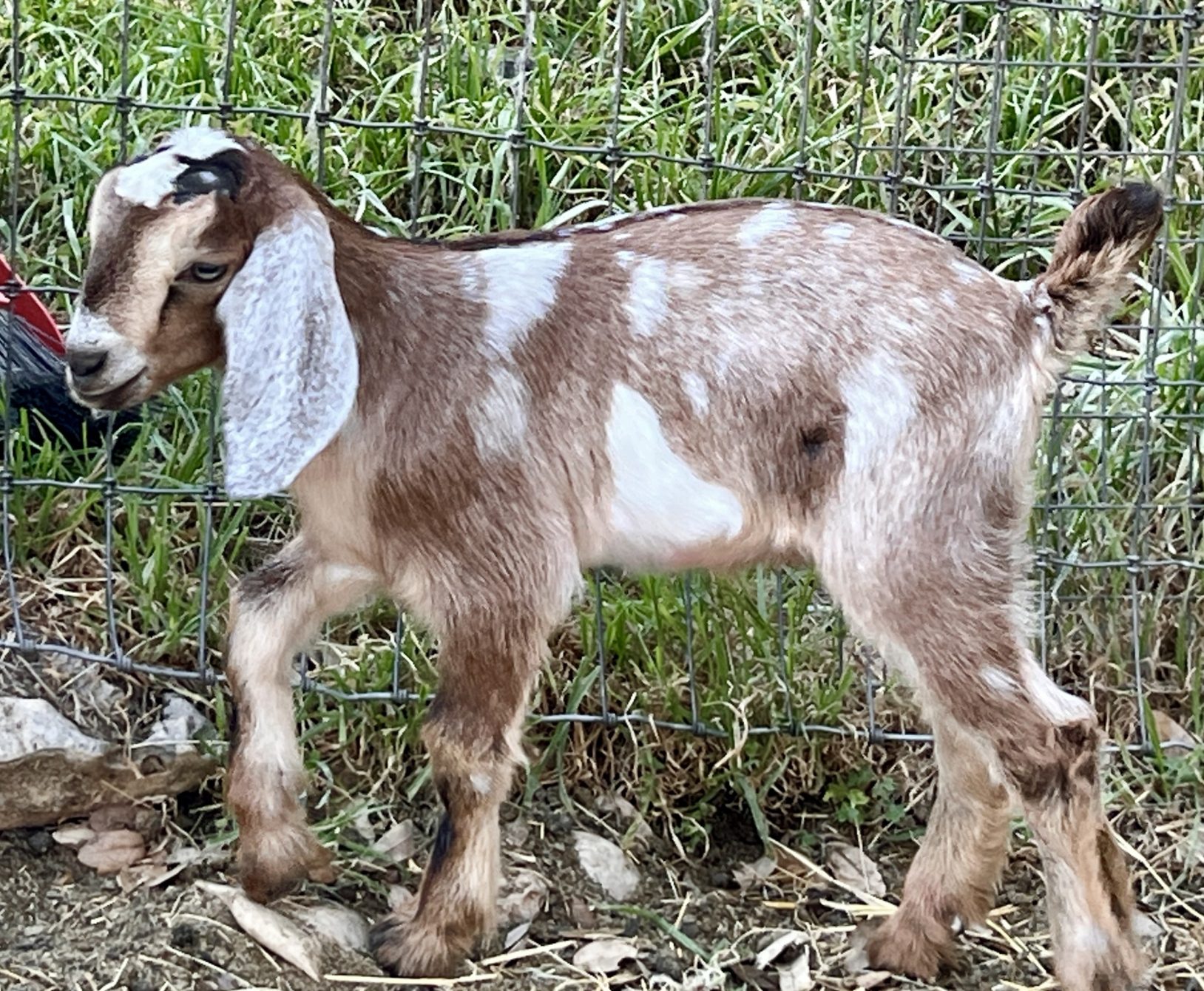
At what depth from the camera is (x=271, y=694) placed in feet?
9.98

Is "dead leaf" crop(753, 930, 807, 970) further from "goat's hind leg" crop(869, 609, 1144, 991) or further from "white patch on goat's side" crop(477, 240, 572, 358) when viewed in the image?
"white patch on goat's side" crop(477, 240, 572, 358)

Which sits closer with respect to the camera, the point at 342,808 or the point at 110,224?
the point at 110,224

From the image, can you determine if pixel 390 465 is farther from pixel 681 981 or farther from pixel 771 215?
pixel 681 981

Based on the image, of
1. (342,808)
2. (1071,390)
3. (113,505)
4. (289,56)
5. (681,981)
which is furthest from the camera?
(289,56)

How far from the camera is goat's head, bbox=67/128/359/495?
101 inches

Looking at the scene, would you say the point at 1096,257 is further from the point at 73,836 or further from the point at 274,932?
the point at 73,836

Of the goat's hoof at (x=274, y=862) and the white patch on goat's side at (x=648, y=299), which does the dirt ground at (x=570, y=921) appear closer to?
the goat's hoof at (x=274, y=862)

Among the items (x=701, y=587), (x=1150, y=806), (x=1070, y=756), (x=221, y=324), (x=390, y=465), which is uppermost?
(x=221, y=324)

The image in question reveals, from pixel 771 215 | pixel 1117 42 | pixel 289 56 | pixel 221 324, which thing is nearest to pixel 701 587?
pixel 771 215

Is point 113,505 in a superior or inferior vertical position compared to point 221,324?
inferior

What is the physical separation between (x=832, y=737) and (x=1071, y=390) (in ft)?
3.83

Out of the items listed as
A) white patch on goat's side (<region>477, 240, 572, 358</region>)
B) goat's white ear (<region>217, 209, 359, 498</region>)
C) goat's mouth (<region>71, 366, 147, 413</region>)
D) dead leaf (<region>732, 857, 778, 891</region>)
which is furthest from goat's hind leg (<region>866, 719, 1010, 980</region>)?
goat's mouth (<region>71, 366, 147, 413</region>)

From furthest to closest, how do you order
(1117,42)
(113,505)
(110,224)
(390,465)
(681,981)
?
1. (1117,42)
2. (113,505)
3. (681,981)
4. (390,465)
5. (110,224)

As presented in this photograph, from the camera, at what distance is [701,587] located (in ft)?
12.6
